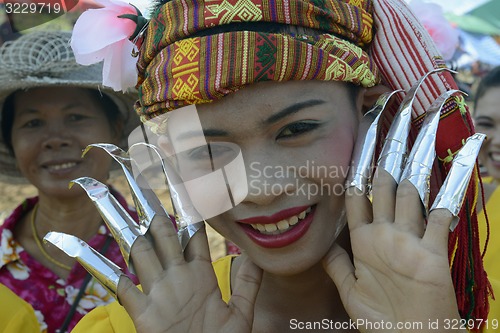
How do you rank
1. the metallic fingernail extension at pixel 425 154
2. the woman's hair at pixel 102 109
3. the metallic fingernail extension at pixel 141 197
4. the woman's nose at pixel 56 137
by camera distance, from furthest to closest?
the woman's hair at pixel 102 109
the woman's nose at pixel 56 137
the metallic fingernail extension at pixel 141 197
the metallic fingernail extension at pixel 425 154

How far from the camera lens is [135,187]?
1.96m

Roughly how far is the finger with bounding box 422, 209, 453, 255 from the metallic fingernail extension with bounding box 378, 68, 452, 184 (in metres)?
0.17

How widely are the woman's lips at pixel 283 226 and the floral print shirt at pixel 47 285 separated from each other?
1.30 m

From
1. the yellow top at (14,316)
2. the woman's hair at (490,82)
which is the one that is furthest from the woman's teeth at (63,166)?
the woman's hair at (490,82)

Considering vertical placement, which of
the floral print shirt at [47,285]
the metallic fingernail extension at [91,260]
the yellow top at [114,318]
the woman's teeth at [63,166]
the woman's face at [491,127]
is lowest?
the woman's face at [491,127]

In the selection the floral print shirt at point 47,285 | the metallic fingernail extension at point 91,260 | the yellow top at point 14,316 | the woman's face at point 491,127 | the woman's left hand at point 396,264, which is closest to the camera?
the woman's left hand at point 396,264

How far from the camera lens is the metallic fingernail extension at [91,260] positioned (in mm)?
1819

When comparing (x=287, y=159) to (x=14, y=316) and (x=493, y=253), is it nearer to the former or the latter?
(x=14, y=316)

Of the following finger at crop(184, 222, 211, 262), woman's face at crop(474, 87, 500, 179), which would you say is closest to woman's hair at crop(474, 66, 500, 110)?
woman's face at crop(474, 87, 500, 179)

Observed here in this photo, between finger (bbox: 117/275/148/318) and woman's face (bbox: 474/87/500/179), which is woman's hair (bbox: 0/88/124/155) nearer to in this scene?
finger (bbox: 117/275/148/318)

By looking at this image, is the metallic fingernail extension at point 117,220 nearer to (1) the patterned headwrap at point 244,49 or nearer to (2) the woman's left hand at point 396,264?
(1) the patterned headwrap at point 244,49

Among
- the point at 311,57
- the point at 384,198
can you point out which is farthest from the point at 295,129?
the point at 384,198

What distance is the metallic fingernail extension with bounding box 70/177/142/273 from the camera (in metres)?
1.88

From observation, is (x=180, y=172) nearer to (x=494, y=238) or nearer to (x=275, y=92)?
(x=275, y=92)
